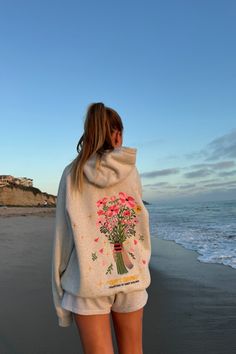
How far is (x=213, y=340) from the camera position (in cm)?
349

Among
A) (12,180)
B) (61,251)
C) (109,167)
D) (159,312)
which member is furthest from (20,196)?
(109,167)

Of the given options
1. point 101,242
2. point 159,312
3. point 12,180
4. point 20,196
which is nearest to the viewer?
point 101,242

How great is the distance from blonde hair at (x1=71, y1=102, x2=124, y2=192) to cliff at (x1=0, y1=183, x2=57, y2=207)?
62.4 metres

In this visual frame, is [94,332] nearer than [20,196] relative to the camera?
Yes

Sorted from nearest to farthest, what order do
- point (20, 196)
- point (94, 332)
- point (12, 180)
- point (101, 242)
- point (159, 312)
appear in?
point (94, 332) → point (101, 242) → point (159, 312) → point (20, 196) → point (12, 180)

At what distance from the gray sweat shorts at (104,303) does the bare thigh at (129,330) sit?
0.04 metres

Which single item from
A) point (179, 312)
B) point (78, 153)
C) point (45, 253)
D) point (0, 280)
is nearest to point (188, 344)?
point (179, 312)

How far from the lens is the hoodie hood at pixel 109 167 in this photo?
2023mm

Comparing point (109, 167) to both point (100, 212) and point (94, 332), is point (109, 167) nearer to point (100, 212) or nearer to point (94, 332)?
point (100, 212)

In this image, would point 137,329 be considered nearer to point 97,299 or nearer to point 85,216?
point 97,299

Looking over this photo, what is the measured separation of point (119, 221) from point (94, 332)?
0.59 m

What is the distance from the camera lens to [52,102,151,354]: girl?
1.96 metres

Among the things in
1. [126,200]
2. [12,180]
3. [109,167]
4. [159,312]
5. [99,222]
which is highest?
[12,180]

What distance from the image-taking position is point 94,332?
195 centimetres
